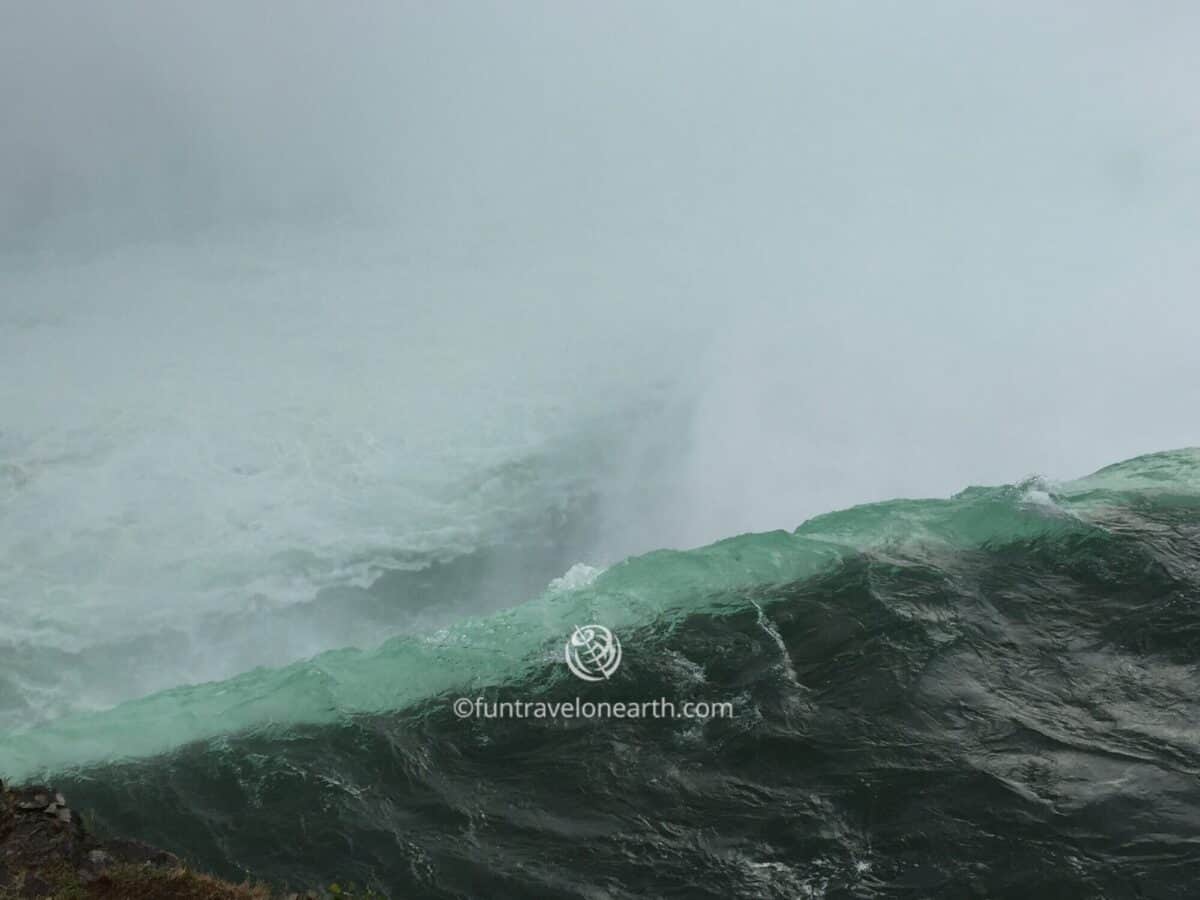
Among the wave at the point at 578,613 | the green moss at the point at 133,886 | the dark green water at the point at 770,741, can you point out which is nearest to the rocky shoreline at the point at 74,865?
the green moss at the point at 133,886

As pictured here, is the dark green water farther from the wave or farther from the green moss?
the green moss

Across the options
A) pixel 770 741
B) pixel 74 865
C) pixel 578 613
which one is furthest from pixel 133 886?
pixel 578 613

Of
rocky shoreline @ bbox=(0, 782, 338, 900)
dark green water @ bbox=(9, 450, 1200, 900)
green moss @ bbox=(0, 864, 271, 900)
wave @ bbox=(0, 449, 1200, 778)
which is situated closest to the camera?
green moss @ bbox=(0, 864, 271, 900)

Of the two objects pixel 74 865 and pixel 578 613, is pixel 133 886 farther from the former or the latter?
pixel 578 613

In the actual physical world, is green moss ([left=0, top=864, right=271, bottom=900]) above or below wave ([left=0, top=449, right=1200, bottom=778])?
below

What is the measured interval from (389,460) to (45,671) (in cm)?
1076

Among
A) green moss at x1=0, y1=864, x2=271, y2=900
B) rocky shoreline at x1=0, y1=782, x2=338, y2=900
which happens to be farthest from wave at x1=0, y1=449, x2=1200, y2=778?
green moss at x1=0, y1=864, x2=271, y2=900

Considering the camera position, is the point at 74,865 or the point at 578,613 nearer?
the point at 74,865

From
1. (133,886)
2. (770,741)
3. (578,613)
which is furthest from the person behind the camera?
(578,613)

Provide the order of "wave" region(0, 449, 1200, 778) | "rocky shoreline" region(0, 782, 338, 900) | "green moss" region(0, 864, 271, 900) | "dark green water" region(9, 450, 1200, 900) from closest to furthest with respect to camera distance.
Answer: "green moss" region(0, 864, 271, 900)
"rocky shoreline" region(0, 782, 338, 900)
"dark green water" region(9, 450, 1200, 900)
"wave" region(0, 449, 1200, 778)

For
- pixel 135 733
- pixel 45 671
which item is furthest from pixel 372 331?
pixel 135 733

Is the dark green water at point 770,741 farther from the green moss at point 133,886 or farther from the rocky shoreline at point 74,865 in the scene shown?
the green moss at point 133,886

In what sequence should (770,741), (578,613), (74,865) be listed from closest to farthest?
(74,865)
(770,741)
(578,613)

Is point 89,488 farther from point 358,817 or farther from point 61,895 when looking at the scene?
point 61,895
